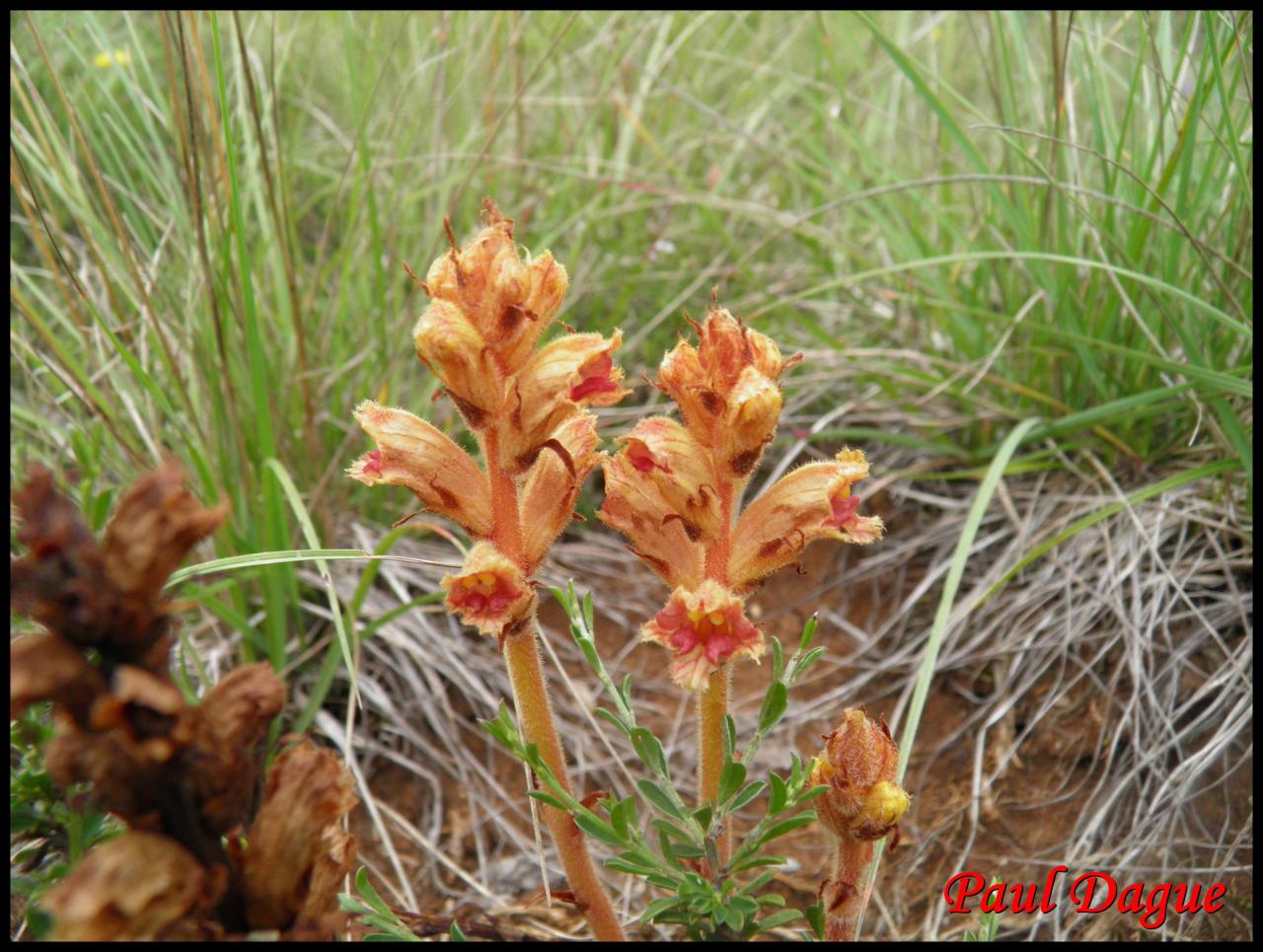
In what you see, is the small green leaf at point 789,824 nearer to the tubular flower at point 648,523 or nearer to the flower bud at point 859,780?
the flower bud at point 859,780

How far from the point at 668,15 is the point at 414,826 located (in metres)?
3.20

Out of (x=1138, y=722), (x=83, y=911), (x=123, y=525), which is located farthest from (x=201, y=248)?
(x=1138, y=722)

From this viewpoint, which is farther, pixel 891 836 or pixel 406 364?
pixel 406 364

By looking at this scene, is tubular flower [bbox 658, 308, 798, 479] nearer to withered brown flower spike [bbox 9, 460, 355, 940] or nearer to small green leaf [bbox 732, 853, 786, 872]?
small green leaf [bbox 732, 853, 786, 872]

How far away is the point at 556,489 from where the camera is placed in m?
1.55

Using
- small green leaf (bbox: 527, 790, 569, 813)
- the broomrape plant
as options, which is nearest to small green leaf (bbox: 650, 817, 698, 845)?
the broomrape plant

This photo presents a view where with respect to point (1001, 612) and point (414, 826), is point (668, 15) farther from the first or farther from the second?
point (414, 826)

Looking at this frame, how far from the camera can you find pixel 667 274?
3.63 metres

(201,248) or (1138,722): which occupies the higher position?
(201,248)

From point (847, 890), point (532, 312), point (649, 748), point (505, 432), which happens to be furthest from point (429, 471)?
point (847, 890)

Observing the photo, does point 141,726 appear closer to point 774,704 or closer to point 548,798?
point 548,798

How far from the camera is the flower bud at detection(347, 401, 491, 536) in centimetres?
151

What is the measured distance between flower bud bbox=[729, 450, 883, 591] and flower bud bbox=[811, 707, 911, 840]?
26 cm

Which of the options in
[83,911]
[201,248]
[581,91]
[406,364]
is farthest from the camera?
[581,91]
